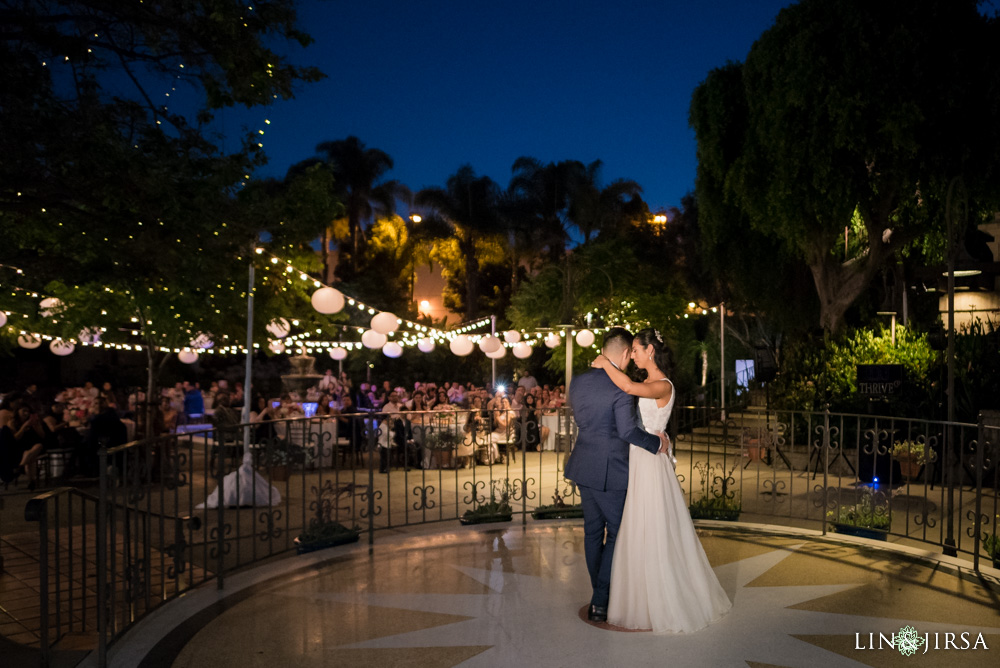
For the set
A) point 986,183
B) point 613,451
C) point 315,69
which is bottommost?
point 613,451

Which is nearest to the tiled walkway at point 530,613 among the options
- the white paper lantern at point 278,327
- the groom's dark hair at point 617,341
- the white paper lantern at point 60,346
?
the groom's dark hair at point 617,341

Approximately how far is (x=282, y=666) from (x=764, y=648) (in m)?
2.99

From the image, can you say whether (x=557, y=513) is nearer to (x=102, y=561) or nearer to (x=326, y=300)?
(x=326, y=300)

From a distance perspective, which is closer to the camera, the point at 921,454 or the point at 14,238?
the point at 14,238

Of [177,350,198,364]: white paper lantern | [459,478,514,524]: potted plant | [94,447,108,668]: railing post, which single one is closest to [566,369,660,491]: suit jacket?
[94,447,108,668]: railing post

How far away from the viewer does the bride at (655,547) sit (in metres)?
5.02

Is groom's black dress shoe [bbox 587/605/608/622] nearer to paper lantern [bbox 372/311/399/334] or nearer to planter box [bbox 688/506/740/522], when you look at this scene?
planter box [bbox 688/506/740/522]

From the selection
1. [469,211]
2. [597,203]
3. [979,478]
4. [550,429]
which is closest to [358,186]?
[469,211]

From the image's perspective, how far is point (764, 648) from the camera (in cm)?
480

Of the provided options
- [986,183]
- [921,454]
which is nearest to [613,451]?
[921,454]

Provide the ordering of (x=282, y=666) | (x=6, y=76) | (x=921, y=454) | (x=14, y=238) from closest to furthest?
(x=282, y=666) < (x=6, y=76) < (x=14, y=238) < (x=921, y=454)

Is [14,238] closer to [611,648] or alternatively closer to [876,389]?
[611,648]

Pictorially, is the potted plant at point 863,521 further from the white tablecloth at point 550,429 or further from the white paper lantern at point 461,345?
the white tablecloth at point 550,429

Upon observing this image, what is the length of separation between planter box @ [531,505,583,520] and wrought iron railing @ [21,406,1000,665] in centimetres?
21
